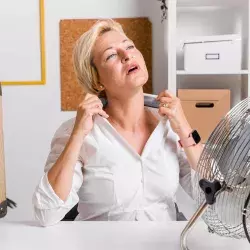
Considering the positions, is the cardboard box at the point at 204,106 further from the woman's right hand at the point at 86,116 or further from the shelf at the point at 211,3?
the woman's right hand at the point at 86,116

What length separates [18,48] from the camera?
282 cm

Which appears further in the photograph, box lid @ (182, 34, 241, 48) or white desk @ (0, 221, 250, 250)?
box lid @ (182, 34, 241, 48)

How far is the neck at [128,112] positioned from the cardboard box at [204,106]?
2.80ft

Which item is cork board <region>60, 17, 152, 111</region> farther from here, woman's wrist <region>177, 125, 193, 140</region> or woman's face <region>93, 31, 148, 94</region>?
woman's wrist <region>177, 125, 193, 140</region>

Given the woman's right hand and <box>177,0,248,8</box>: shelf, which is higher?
<box>177,0,248,8</box>: shelf

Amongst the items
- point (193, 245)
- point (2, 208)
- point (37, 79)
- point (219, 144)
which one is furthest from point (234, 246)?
point (37, 79)

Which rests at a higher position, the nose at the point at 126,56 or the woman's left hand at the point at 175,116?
the nose at the point at 126,56

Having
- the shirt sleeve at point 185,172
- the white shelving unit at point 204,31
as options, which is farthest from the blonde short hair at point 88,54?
the white shelving unit at point 204,31

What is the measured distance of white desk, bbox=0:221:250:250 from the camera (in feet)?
3.37

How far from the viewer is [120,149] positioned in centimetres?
A: 151

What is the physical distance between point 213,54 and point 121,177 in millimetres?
1179

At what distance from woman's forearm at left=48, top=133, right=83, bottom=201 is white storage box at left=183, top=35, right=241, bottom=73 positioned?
46.5 inches

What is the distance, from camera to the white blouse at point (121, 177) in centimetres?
148

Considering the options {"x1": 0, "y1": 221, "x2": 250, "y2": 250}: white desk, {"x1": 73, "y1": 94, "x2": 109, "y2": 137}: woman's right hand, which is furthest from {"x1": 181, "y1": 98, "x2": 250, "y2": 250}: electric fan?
{"x1": 73, "y1": 94, "x2": 109, "y2": 137}: woman's right hand
